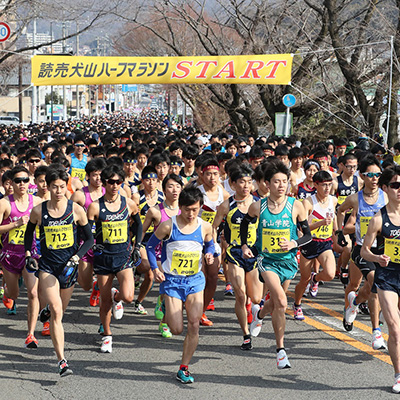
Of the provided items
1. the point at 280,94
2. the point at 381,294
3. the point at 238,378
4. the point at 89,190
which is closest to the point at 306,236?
the point at 381,294

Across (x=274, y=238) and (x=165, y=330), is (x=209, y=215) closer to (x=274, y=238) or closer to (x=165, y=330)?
(x=165, y=330)

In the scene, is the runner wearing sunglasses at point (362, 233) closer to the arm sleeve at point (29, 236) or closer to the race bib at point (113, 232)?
the race bib at point (113, 232)

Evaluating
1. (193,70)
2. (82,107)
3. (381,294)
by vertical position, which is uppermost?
(82,107)

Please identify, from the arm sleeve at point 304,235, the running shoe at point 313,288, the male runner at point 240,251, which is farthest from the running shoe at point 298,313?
the arm sleeve at point 304,235

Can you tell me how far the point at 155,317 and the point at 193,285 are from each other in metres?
2.24

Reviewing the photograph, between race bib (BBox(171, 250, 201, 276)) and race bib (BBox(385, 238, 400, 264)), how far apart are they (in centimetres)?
172

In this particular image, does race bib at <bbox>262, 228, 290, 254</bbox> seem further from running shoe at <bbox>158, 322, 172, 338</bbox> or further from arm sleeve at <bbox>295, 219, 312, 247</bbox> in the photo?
running shoe at <bbox>158, 322, 172, 338</bbox>

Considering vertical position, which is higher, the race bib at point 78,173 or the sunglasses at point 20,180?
the race bib at point 78,173

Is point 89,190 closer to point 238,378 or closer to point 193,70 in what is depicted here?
point 238,378

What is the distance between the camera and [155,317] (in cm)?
852

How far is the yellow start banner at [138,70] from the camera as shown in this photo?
19.3 metres

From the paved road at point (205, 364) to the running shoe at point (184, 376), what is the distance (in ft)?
0.16

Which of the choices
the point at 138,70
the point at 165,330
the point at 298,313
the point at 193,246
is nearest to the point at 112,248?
the point at 165,330

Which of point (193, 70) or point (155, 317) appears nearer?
point (155, 317)
